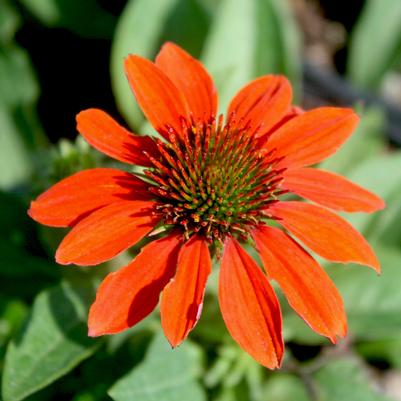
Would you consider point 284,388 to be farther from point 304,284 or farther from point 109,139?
point 109,139

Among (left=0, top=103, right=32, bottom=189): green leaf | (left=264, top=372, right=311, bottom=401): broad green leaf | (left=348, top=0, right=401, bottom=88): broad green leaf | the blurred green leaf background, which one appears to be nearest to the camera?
the blurred green leaf background

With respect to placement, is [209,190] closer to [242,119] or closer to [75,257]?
[242,119]

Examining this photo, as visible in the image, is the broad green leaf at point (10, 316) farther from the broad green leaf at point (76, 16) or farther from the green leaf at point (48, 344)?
the broad green leaf at point (76, 16)

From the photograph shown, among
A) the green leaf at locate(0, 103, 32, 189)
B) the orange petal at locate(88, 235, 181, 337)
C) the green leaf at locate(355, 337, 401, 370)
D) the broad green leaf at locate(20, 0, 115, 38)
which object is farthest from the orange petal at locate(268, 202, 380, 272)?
the broad green leaf at locate(20, 0, 115, 38)

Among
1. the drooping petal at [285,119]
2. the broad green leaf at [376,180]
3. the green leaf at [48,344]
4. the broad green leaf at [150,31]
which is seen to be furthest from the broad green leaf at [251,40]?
the green leaf at [48,344]

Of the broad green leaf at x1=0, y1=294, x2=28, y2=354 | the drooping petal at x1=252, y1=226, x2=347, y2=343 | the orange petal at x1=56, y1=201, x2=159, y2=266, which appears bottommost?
the broad green leaf at x1=0, y1=294, x2=28, y2=354

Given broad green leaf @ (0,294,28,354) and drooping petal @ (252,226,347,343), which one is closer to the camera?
drooping petal @ (252,226,347,343)

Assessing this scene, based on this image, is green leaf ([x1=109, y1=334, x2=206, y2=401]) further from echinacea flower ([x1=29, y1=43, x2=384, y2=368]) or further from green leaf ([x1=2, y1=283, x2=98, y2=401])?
echinacea flower ([x1=29, y1=43, x2=384, y2=368])

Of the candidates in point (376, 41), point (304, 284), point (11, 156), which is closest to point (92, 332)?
point (304, 284)
